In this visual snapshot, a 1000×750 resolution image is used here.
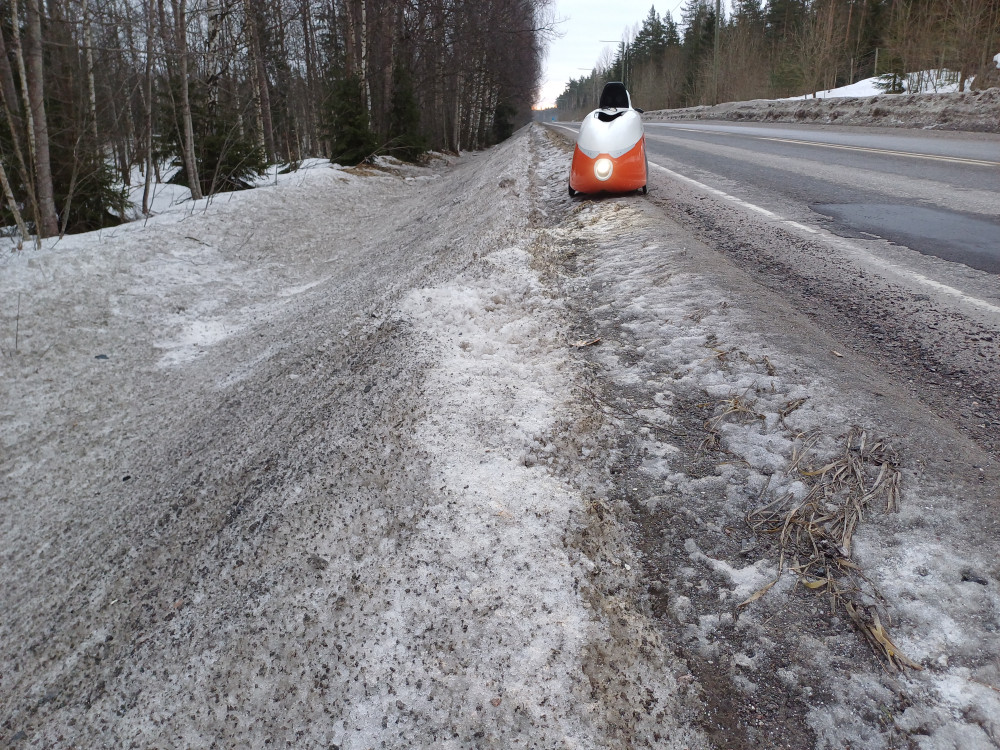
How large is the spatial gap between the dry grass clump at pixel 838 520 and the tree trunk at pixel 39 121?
8.59 meters

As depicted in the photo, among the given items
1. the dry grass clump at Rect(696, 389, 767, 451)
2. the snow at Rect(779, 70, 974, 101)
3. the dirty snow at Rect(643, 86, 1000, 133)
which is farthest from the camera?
the snow at Rect(779, 70, 974, 101)

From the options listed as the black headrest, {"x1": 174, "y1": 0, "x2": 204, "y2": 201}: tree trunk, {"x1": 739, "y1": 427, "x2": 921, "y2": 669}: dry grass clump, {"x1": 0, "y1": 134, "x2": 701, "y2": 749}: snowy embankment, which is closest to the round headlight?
the black headrest

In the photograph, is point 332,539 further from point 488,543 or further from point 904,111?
point 904,111

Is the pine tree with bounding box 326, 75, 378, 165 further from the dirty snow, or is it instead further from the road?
the dirty snow

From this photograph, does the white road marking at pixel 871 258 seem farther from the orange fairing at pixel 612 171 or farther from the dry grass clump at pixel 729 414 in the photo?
the dry grass clump at pixel 729 414

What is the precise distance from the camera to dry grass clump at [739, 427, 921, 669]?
1565 mm

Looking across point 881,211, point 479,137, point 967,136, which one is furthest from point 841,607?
point 479,137

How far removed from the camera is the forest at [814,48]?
58.1 feet

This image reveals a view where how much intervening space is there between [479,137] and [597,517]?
35.8 meters

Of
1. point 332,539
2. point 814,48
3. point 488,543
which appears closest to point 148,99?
point 332,539

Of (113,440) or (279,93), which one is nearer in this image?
(113,440)

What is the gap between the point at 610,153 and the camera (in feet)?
19.0

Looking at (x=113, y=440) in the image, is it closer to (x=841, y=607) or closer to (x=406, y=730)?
(x=406, y=730)

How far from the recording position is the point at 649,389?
2.71 m
